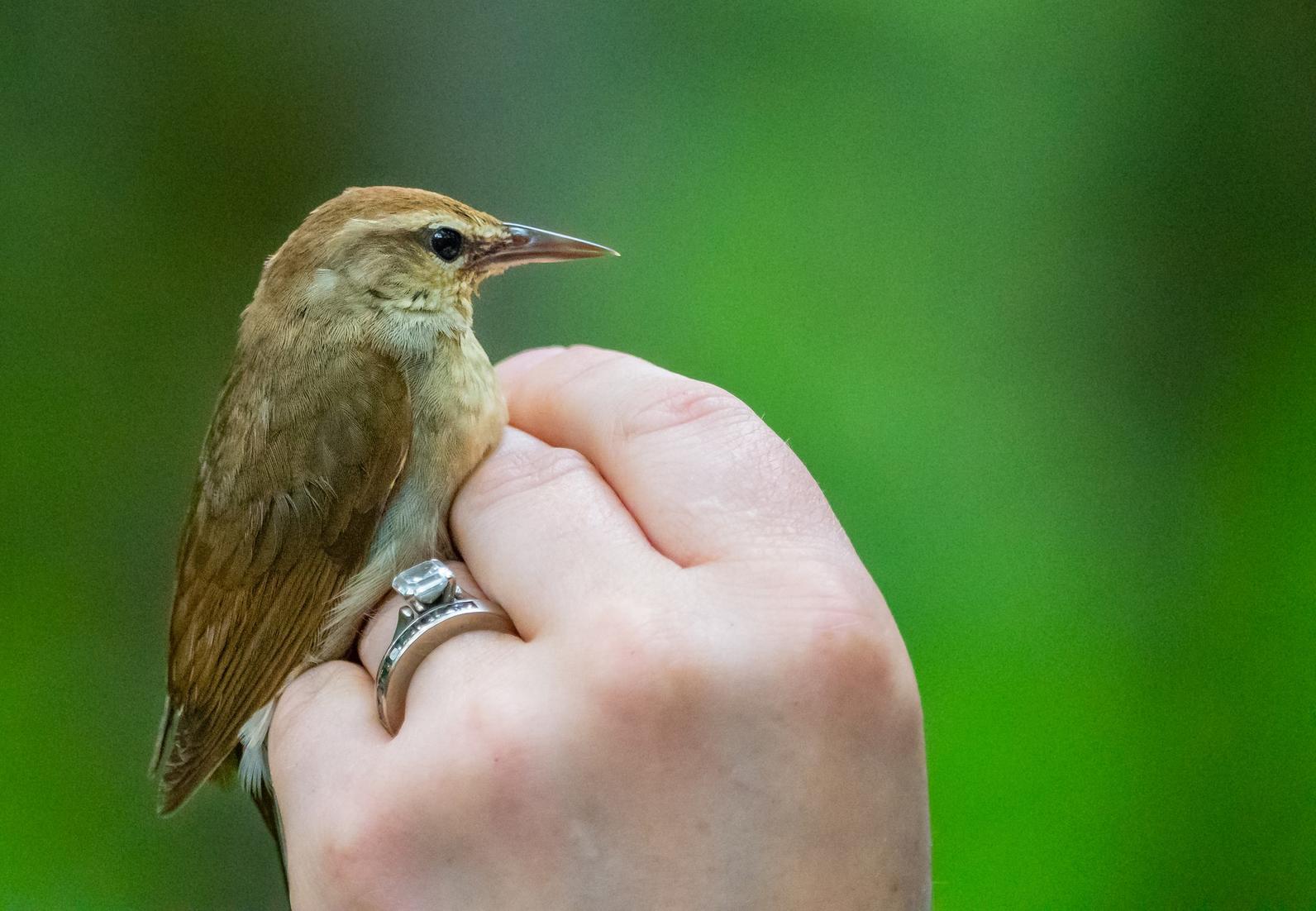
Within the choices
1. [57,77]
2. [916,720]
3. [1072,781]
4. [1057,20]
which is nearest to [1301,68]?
[1057,20]

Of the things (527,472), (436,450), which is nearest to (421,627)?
(527,472)

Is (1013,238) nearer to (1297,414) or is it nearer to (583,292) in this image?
(1297,414)

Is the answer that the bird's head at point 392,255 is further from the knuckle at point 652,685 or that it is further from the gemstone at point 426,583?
the knuckle at point 652,685

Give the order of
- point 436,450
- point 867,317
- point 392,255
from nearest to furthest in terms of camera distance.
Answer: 1. point 436,450
2. point 392,255
3. point 867,317

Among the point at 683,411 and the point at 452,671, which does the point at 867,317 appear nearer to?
the point at 683,411

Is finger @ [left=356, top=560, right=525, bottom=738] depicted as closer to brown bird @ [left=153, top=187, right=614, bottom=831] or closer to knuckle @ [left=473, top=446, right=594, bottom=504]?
knuckle @ [left=473, top=446, right=594, bottom=504]
